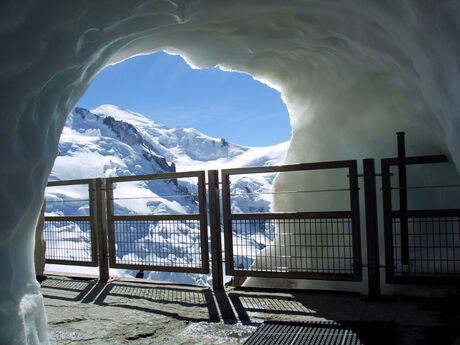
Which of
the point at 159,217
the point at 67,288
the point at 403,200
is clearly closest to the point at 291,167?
the point at 403,200

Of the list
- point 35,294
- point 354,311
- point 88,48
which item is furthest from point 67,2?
point 354,311

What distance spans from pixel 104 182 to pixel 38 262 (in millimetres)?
1725

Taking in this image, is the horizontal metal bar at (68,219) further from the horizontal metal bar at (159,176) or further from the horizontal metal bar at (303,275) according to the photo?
the horizontal metal bar at (303,275)

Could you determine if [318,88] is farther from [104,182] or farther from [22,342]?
[22,342]

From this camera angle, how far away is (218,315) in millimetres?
4746

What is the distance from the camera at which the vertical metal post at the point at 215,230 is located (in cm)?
603

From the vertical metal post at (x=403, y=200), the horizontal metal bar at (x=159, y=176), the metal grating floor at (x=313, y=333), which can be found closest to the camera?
the metal grating floor at (x=313, y=333)

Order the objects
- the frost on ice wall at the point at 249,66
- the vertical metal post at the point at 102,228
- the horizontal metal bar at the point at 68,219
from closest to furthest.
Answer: the frost on ice wall at the point at 249,66 < the vertical metal post at the point at 102,228 < the horizontal metal bar at the point at 68,219

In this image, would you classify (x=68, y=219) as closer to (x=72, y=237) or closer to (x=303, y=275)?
(x=72, y=237)

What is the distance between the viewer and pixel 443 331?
3920 millimetres

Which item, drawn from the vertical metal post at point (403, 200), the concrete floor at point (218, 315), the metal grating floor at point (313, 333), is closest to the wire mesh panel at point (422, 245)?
the vertical metal post at point (403, 200)

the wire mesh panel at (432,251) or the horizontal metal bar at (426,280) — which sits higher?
the wire mesh panel at (432,251)

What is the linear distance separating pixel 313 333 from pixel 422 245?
88.0 inches

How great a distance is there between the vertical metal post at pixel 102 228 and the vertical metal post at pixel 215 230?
1.85 meters
